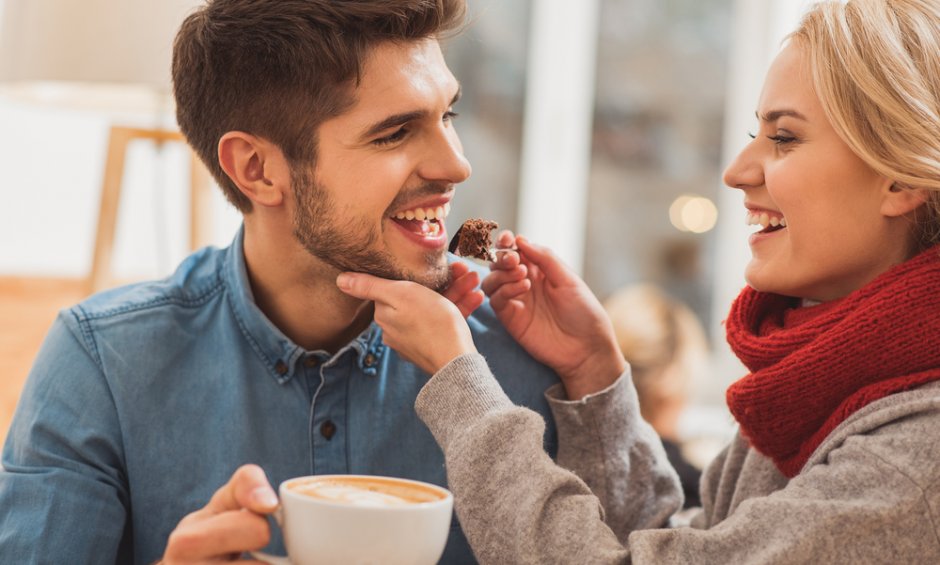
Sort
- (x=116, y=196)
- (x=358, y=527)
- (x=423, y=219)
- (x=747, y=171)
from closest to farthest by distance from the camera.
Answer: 1. (x=358, y=527)
2. (x=747, y=171)
3. (x=423, y=219)
4. (x=116, y=196)

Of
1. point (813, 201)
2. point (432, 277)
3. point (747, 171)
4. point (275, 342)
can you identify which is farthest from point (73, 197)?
point (813, 201)

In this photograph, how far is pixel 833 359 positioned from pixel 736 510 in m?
0.22

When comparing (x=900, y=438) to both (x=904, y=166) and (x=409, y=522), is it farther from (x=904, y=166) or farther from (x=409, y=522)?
(x=409, y=522)

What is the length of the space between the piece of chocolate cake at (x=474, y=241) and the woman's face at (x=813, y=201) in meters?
0.40

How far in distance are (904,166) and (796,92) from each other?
17 cm

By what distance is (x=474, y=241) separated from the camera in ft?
4.95

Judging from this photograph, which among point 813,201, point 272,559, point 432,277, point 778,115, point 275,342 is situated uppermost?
point 778,115

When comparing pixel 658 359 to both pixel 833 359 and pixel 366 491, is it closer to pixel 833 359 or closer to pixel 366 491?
pixel 833 359

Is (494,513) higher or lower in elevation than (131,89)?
lower

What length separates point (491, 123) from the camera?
4051mm

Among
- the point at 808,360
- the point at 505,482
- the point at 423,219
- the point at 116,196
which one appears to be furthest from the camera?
the point at 116,196

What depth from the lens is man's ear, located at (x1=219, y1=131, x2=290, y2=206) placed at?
145 cm

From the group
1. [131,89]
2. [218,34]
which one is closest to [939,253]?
[218,34]

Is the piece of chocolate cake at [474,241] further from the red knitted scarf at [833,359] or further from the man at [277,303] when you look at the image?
the red knitted scarf at [833,359]
